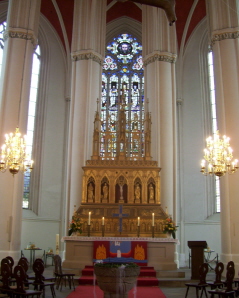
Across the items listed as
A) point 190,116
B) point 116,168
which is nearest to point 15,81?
point 116,168

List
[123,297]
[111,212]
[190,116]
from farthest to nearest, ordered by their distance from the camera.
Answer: [190,116] → [111,212] → [123,297]

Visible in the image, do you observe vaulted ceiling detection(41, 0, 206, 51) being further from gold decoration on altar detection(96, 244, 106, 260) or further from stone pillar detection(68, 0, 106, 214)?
gold decoration on altar detection(96, 244, 106, 260)

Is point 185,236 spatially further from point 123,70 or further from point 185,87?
point 123,70

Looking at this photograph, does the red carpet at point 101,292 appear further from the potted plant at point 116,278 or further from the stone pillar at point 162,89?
the stone pillar at point 162,89

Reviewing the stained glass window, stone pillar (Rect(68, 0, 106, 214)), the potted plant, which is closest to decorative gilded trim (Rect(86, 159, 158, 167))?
stone pillar (Rect(68, 0, 106, 214))

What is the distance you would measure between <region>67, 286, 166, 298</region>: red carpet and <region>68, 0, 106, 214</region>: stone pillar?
19.3 ft

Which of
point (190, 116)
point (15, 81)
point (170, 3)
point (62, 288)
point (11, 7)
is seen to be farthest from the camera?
point (190, 116)

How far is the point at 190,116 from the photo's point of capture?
21.0m

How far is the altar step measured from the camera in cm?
1113

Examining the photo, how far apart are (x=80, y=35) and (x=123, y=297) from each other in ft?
44.2

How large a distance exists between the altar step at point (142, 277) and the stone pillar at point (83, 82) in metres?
4.53

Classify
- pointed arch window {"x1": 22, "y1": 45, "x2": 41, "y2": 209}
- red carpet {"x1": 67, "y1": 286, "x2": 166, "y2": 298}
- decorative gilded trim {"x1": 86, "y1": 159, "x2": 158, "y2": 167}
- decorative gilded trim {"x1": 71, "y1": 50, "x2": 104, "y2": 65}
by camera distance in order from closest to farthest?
1. red carpet {"x1": 67, "y1": 286, "x2": 166, "y2": 298}
2. decorative gilded trim {"x1": 86, "y1": 159, "x2": 158, "y2": 167}
3. decorative gilded trim {"x1": 71, "y1": 50, "x2": 104, "y2": 65}
4. pointed arch window {"x1": 22, "y1": 45, "x2": 41, "y2": 209}

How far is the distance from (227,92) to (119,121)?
4.37 m

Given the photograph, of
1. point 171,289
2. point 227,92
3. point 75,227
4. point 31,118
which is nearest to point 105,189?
point 75,227
